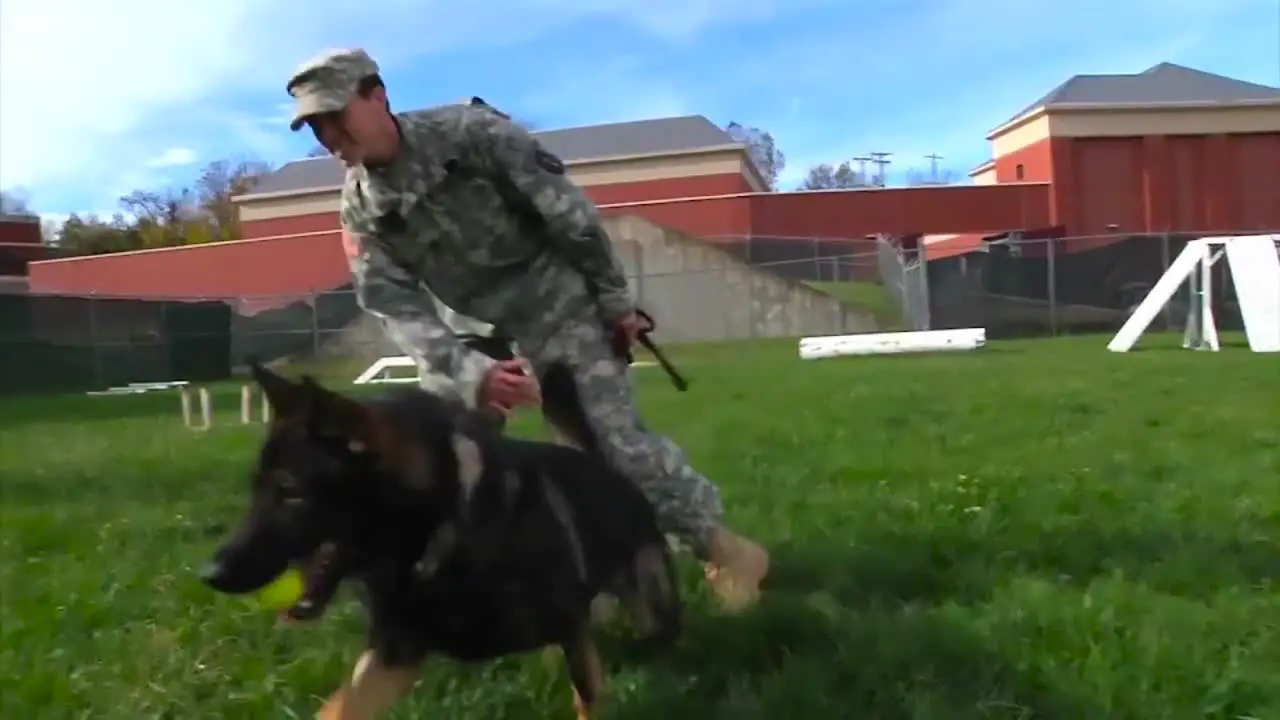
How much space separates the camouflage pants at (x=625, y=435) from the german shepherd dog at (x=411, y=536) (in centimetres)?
78

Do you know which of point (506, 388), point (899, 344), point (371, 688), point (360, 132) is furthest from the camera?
point (899, 344)

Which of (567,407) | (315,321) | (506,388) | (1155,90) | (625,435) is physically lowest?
(625,435)

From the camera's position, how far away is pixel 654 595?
401 centimetres

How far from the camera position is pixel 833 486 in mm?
6762

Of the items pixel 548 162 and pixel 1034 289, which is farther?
pixel 1034 289

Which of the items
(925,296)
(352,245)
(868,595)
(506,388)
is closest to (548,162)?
(352,245)

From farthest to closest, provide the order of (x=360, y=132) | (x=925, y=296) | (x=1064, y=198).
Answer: (x=1064, y=198) < (x=925, y=296) < (x=360, y=132)

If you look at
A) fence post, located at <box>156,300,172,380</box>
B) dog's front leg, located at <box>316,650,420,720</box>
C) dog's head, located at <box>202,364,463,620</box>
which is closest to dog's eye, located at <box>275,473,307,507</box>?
dog's head, located at <box>202,364,463,620</box>

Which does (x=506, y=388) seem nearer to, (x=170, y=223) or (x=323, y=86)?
(x=323, y=86)

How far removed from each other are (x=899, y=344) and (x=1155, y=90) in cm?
3663

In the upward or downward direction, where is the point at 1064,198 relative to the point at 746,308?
upward

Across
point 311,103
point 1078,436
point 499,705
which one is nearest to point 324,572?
point 499,705

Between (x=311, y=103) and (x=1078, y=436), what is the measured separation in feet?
21.0

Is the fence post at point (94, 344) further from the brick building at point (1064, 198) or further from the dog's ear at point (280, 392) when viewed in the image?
the dog's ear at point (280, 392)
